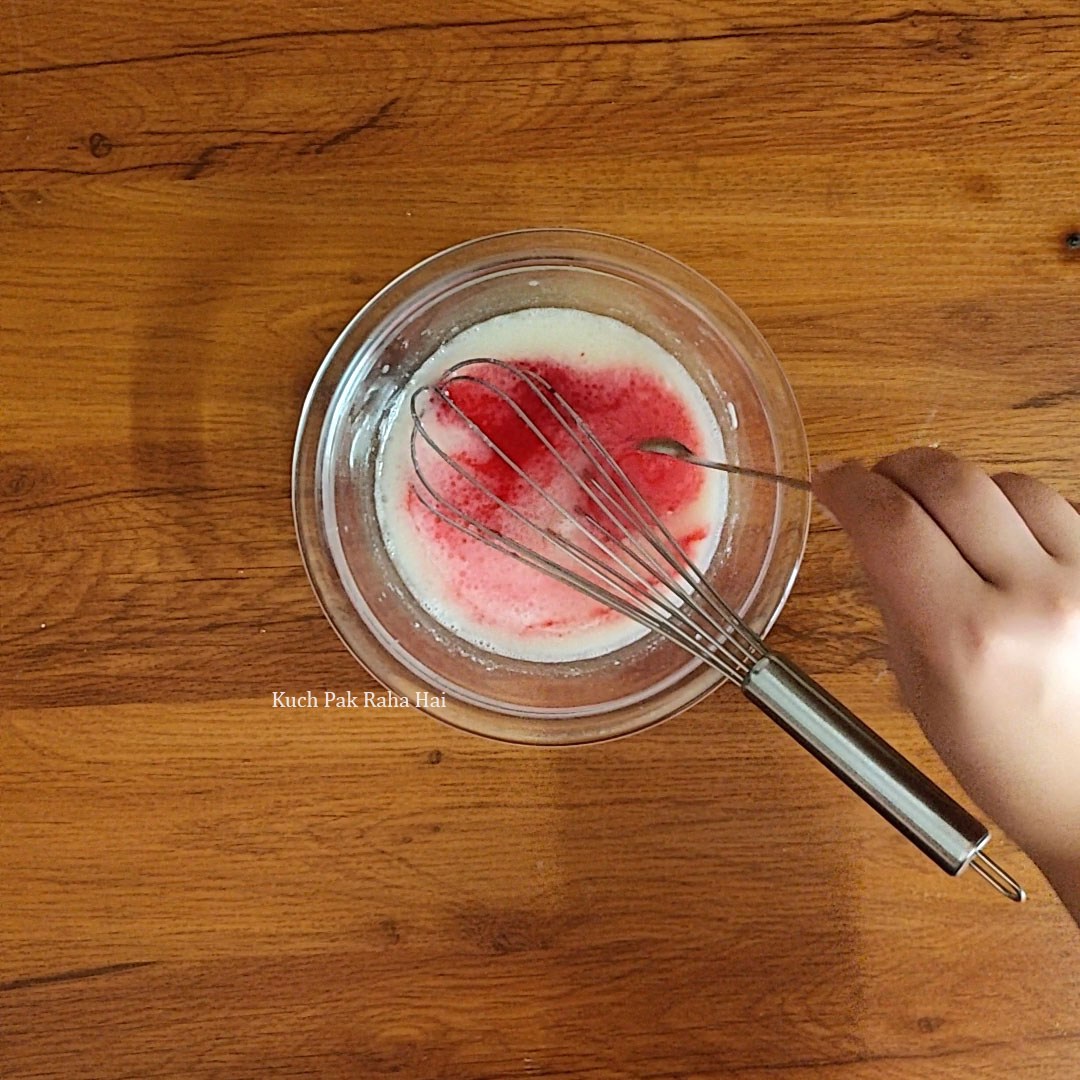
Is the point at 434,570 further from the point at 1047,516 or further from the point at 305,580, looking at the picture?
the point at 1047,516

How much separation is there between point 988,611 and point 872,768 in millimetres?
96

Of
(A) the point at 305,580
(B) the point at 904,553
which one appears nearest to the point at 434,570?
(A) the point at 305,580

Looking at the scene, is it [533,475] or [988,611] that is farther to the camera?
[533,475]

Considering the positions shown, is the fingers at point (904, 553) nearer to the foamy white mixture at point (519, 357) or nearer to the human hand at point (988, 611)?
the human hand at point (988, 611)

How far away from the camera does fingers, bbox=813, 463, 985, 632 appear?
484 mm

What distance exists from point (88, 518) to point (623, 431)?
0.32 meters

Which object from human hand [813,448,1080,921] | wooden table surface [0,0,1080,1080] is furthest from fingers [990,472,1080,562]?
wooden table surface [0,0,1080,1080]

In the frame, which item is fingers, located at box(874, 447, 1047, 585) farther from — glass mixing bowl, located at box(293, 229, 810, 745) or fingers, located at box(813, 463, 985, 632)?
glass mixing bowl, located at box(293, 229, 810, 745)

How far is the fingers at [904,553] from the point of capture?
1.59 ft

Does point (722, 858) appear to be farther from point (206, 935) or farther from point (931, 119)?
point (931, 119)

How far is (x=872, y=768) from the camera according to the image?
17.5 inches

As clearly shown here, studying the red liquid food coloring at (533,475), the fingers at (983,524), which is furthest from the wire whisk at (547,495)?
the fingers at (983,524)

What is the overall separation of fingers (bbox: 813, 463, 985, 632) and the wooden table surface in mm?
122

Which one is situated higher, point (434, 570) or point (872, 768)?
point (434, 570)
